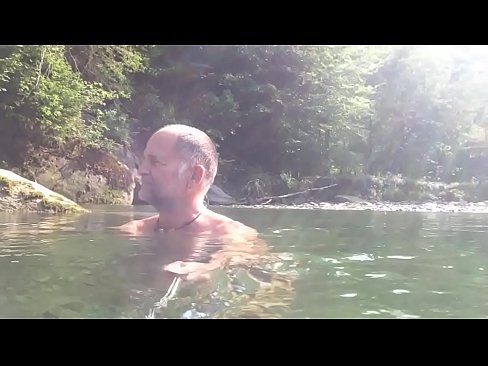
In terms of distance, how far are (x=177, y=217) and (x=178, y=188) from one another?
6.9 inches

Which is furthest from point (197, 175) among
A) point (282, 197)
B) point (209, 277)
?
point (209, 277)

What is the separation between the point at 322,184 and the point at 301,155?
11.0 inches

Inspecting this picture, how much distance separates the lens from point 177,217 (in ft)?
10.9

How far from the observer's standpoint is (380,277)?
275 cm

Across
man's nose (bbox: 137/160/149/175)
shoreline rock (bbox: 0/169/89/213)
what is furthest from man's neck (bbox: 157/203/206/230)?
shoreline rock (bbox: 0/169/89/213)

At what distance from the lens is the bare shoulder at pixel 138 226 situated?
3338 millimetres

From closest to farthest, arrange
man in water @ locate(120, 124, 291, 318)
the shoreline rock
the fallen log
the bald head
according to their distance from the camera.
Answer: man in water @ locate(120, 124, 291, 318) < the bald head < the shoreline rock < the fallen log

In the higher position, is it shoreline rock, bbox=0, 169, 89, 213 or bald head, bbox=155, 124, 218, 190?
bald head, bbox=155, 124, 218, 190

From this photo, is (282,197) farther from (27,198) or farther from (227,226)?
(27,198)

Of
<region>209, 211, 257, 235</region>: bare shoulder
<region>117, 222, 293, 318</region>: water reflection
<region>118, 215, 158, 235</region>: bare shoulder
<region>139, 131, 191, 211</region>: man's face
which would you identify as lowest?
<region>117, 222, 293, 318</region>: water reflection

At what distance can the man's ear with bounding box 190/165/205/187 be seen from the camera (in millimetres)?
3367

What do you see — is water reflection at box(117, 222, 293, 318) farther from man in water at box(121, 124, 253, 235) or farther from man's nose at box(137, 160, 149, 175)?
man's nose at box(137, 160, 149, 175)

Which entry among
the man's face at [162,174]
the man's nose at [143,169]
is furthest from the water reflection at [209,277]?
the man's nose at [143,169]
